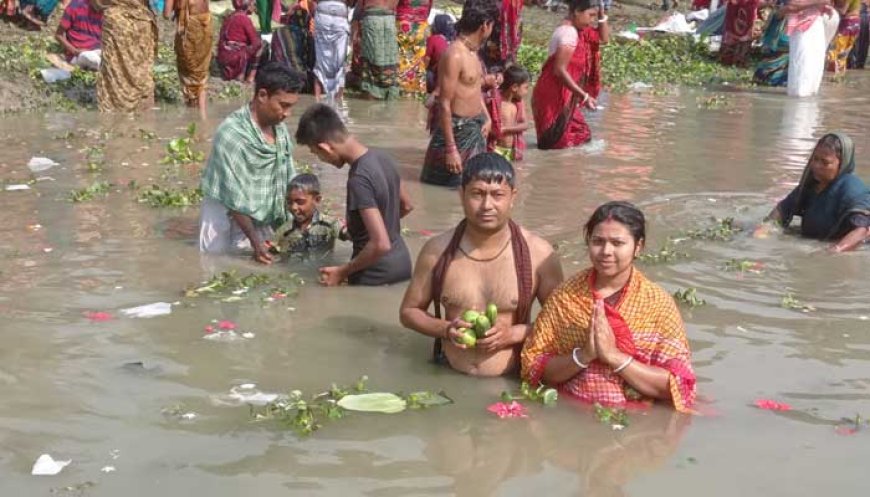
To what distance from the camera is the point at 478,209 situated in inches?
175

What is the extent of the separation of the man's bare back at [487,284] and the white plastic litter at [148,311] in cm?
142

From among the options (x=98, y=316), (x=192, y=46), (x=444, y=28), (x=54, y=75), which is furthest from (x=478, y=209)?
(x=54, y=75)

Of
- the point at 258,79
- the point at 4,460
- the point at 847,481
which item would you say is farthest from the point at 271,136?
the point at 847,481

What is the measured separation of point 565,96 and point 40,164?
448cm

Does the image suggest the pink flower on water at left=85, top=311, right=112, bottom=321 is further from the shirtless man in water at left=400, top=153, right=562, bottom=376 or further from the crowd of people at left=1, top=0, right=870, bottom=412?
the shirtless man in water at left=400, top=153, right=562, bottom=376

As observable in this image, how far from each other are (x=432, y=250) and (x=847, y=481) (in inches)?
72.9

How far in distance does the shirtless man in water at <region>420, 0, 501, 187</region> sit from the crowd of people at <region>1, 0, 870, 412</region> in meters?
0.01

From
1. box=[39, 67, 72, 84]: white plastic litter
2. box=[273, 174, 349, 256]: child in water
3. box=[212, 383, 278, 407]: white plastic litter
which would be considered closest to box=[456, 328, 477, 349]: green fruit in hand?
box=[212, 383, 278, 407]: white plastic litter

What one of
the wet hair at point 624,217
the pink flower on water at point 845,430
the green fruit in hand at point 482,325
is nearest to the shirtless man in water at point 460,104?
the green fruit in hand at point 482,325

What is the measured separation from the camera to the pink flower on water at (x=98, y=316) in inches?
206

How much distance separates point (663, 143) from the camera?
1067 centimetres

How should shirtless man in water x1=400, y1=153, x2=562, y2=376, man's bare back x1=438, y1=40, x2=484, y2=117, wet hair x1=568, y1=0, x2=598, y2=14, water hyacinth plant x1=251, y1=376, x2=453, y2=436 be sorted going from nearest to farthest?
water hyacinth plant x1=251, y1=376, x2=453, y2=436 < shirtless man in water x1=400, y1=153, x2=562, y2=376 < man's bare back x1=438, y1=40, x2=484, y2=117 < wet hair x1=568, y1=0, x2=598, y2=14

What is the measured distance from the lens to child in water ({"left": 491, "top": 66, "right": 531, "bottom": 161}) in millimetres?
9078

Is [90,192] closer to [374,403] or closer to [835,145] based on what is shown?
[374,403]
